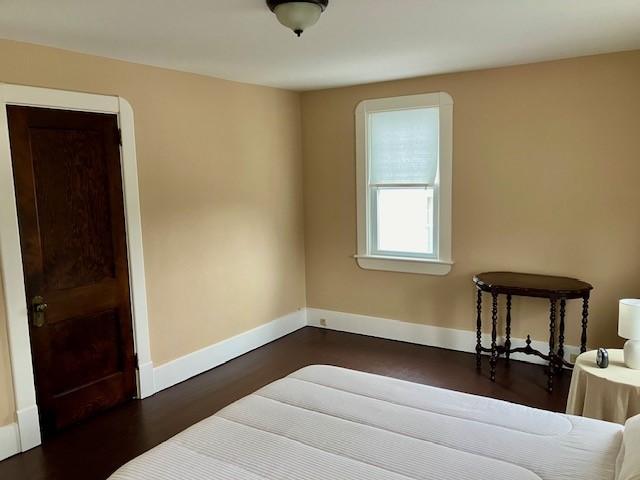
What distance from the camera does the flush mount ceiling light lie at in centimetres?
228

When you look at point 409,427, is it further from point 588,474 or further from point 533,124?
point 533,124

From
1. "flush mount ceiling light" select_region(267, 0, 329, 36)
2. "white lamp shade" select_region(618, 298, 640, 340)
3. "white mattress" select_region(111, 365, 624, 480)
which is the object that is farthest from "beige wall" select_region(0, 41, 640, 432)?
"white mattress" select_region(111, 365, 624, 480)

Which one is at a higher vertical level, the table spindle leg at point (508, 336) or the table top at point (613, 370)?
the table top at point (613, 370)

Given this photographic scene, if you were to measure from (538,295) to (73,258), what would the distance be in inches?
128

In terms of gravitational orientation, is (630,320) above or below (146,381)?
above

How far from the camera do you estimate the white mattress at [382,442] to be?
1694 mm

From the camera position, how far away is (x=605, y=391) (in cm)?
Answer: 264

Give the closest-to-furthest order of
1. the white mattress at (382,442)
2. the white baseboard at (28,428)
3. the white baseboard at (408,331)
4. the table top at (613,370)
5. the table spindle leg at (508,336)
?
the white mattress at (382,442) → the table top at (613,370) → the white baseboard at (28,428) → the table spindle leg at (508,336) → the white baseboard at (408,331)

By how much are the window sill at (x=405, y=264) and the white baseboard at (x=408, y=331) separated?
1.70ft

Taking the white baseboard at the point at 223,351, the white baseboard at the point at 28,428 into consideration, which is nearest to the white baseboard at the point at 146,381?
the white baseboard at the point at 223,351

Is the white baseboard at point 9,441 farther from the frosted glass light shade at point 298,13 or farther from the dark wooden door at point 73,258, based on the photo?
the frosted glass light shade at point 298,13

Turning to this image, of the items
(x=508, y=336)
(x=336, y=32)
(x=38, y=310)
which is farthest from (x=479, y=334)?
(x=38, y=310)

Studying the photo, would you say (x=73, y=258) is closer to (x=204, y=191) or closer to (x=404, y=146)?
(x=204, y=191)

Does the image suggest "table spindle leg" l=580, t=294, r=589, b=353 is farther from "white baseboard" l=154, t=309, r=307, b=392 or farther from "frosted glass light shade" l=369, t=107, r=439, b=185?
"white baseboard" l=154, t=309, r=307, b=392
